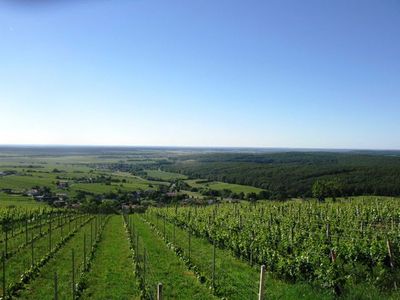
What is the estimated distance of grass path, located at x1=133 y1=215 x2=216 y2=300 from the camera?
12109mm

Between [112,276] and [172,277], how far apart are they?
235cm

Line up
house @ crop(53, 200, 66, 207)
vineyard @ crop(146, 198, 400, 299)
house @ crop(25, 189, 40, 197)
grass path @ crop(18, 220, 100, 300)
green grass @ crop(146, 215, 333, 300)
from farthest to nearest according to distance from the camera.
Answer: house @ crop(25, 189, 40, 197), house @ crop(53, 200, 66, 207), grass path @ crop(18, 220, 100, 300), vineyard @ crop(146, 198, 400, 299), green grass @ crop(146, 215, 333, 300)

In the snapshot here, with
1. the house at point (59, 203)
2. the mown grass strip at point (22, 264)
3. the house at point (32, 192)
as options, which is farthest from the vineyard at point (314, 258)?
the house at point (32, 192)

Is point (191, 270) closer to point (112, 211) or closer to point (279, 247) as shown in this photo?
point (279, 247)

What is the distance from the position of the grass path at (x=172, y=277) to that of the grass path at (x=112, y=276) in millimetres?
755

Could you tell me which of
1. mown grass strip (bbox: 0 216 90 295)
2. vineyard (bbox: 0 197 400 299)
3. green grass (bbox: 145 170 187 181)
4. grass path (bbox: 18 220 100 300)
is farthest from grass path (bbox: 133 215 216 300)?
green grass (bbox: 145 170 187 181)

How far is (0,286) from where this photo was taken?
1289 cm

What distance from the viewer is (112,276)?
14.4 metres

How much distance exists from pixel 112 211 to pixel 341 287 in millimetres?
57020

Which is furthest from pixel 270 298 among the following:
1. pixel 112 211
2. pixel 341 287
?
pixel 112 211

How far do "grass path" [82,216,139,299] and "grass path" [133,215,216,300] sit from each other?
755 mm

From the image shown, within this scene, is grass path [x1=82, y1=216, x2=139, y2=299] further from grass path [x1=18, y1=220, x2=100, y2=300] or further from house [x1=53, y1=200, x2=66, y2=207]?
house [x1=53, y1=200, x2=66, y2=207]

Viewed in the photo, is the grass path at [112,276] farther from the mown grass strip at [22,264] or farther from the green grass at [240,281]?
the green grass at [240,281]

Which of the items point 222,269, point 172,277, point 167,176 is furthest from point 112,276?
point 167,176
